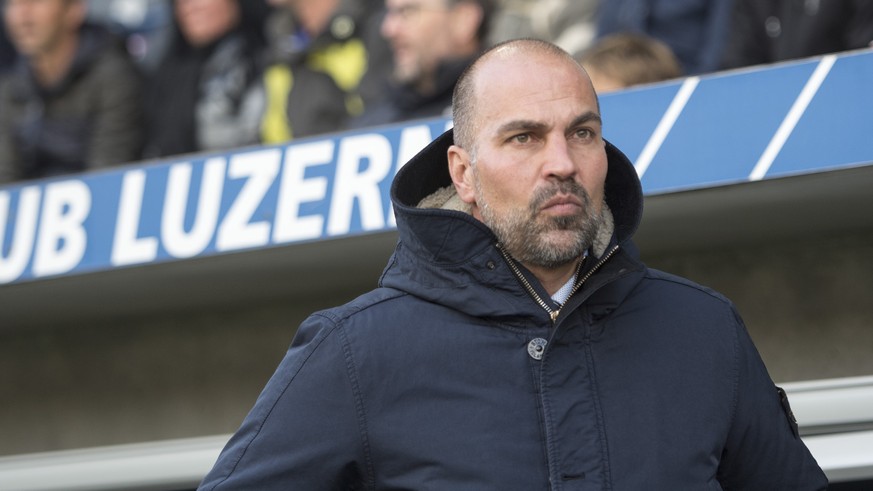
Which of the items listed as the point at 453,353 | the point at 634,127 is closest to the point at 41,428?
the point at 634,127

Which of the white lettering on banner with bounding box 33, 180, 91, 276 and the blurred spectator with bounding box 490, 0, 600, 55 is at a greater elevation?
the blurred spectator with bounding box 490, 0, 600, 55

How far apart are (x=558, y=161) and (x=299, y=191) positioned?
2.17 metres

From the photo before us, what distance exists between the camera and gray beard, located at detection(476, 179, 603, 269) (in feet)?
5.61

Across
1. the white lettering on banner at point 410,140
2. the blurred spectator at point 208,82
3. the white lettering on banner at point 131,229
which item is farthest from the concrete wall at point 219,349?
the white lettering on banner at point 410,140

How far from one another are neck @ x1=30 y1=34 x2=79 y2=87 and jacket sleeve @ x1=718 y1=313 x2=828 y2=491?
13.3 ft

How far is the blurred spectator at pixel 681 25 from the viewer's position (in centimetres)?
410

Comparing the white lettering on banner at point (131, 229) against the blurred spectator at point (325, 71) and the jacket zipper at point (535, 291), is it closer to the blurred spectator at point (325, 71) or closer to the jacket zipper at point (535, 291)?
the blurred spectator at point (325, 71)

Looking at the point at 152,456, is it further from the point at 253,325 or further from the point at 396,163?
the point at 253,325

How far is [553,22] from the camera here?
14.5ft

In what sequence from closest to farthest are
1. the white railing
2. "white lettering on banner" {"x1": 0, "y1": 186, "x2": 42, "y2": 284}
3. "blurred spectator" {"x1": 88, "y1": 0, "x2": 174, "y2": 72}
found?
the white railing → "white lettering on banner" {"x1": 0, "y1": 186, "x2": 42, "y2": 284} → "blurred spectator" {"x1": 88, "y1": 0, "x2": 174, "y2": 72}

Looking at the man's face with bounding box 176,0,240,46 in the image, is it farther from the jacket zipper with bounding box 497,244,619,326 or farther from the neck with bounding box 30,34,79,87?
the jacket zipper with bounding box 497,244,619,326

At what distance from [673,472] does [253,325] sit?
3.44m

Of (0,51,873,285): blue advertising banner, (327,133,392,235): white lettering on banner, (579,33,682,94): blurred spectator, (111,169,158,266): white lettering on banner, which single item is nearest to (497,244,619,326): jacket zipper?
(0,51,873,285): blue advertising banner

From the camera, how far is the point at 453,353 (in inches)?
66.2
